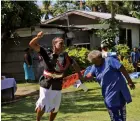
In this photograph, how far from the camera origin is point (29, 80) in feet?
55.6

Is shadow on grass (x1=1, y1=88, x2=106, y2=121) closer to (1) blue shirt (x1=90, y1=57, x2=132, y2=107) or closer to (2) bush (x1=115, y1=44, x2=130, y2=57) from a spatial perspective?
(1) blue shirt (x1=90, y1=57, x2=132, y2=107)

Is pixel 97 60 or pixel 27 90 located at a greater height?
pixel 97 60

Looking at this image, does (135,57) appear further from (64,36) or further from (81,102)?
(81,102)

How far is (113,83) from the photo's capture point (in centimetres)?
579

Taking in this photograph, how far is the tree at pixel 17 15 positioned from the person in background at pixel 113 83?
1105cm

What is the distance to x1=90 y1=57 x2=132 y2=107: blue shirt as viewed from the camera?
579cm

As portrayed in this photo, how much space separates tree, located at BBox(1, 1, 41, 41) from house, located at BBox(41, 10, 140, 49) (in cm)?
462

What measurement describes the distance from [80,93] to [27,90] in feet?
8.17

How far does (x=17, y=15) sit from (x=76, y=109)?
8.51m

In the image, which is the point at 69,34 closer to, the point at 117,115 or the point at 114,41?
the point at 114,41

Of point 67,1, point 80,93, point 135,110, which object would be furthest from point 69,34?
point 67,1

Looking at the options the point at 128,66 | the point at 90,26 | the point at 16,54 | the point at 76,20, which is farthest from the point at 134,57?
the point at 76,20

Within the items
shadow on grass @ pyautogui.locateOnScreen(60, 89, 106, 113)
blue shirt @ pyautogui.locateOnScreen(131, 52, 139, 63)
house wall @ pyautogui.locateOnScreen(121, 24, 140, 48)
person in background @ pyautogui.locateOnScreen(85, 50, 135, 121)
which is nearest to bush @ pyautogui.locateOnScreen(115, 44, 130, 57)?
blue shirt @ pyautogui.locateOnScreen(131, 52, 139, 63)

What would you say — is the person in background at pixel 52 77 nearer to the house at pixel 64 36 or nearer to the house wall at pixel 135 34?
the house at pixel 64 36
